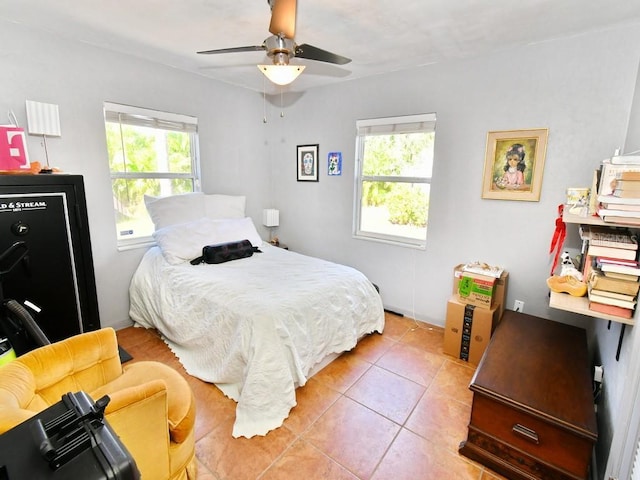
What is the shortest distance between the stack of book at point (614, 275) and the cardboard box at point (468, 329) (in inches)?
41.9

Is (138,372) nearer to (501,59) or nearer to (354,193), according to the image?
(354,193)

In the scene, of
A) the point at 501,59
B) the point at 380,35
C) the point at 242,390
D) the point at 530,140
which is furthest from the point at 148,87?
the point at 530,140

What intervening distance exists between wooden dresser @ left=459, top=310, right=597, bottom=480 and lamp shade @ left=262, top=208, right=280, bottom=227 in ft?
9.44

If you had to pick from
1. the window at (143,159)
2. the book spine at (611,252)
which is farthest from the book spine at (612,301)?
the window at (143,159)

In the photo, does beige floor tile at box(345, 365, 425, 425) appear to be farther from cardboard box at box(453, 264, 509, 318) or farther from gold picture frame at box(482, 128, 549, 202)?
gold picture frame at box(482, 128, 549, 202)

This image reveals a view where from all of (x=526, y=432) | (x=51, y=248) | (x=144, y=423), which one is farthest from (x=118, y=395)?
(x=526, y=432)

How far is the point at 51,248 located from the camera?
2.07 metres

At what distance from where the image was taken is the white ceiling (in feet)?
6.16

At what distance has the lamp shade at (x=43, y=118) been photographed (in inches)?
89.7

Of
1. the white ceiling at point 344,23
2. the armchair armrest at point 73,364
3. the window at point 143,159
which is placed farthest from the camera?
the window at point 143,159

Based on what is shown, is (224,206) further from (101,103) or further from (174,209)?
(101,103)

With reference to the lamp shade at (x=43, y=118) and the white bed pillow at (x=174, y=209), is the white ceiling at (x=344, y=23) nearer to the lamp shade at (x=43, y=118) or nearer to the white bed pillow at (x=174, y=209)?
the lamp shade at (x=43, y=118)

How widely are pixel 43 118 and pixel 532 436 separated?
12.0 ft

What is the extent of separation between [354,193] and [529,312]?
1967 mm
